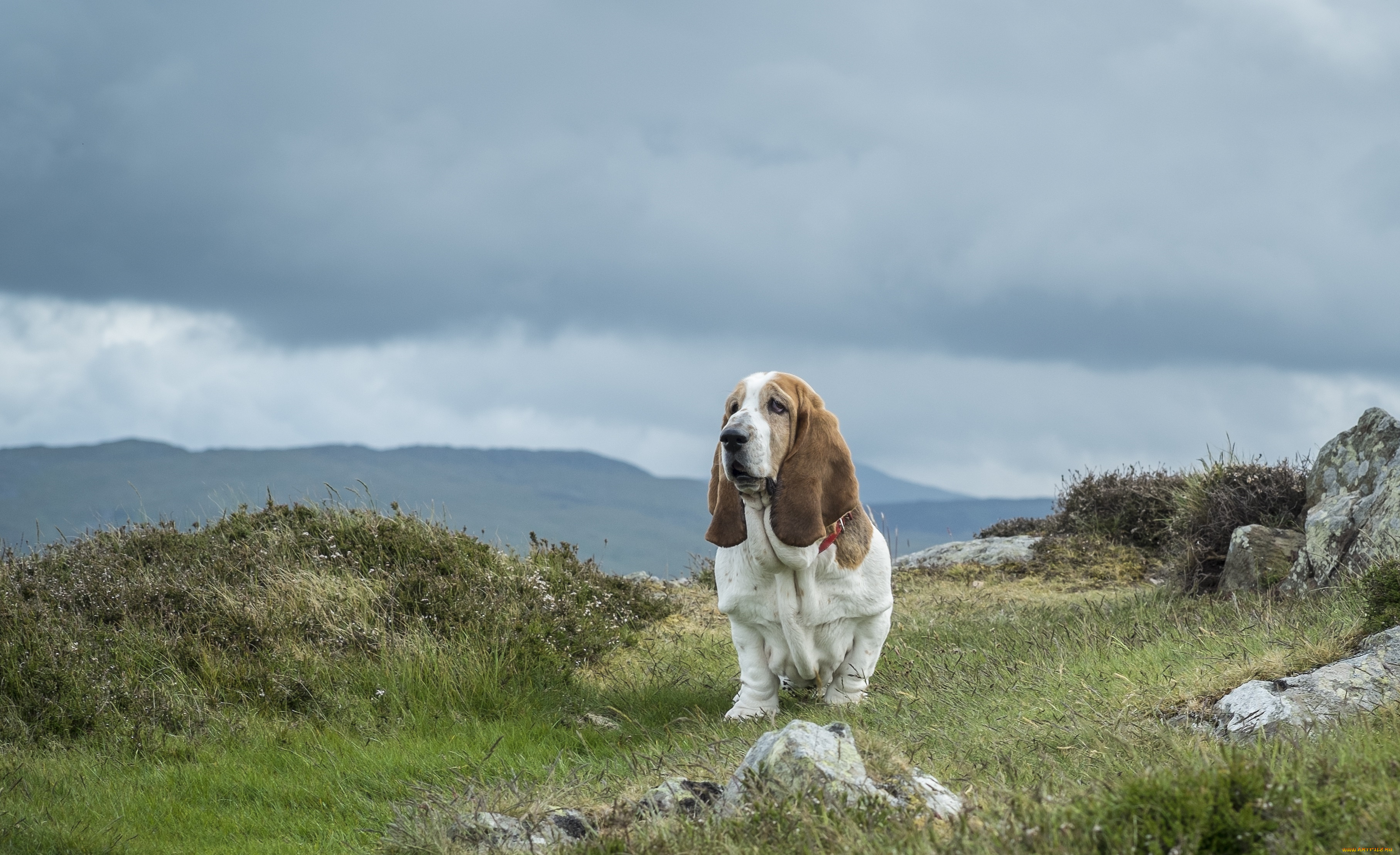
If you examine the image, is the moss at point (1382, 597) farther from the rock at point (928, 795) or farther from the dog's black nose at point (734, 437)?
the dog's black nose at point (734, 437)

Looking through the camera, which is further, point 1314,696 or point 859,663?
point 859,663

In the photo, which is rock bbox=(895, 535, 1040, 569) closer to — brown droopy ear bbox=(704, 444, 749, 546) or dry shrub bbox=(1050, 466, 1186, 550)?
dry shrub bbox=(1050, 466, 1186, 550)

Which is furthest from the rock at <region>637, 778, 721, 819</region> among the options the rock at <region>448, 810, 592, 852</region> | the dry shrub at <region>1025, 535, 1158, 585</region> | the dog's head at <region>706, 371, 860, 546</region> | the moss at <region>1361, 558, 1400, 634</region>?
the dry shrub at <region>1025, 535, 1158, 585</region>

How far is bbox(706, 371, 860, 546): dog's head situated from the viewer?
19.5 feet

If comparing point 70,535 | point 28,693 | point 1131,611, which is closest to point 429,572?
point 28,693

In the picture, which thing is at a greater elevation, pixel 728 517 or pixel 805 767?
pixel 728 517

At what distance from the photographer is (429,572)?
31.4 ft

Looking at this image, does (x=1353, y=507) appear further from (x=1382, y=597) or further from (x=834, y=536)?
(x=834, y=536)

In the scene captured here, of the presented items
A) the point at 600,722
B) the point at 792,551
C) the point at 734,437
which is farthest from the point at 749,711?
the point at 734,437

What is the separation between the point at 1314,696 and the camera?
5.53 m

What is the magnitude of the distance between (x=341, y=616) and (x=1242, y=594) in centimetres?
721

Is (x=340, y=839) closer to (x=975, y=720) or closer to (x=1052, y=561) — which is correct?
(x=975, y=720)

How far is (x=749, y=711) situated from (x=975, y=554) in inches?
351

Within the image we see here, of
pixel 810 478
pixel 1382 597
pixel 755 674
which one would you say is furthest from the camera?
pixel 1382 597
